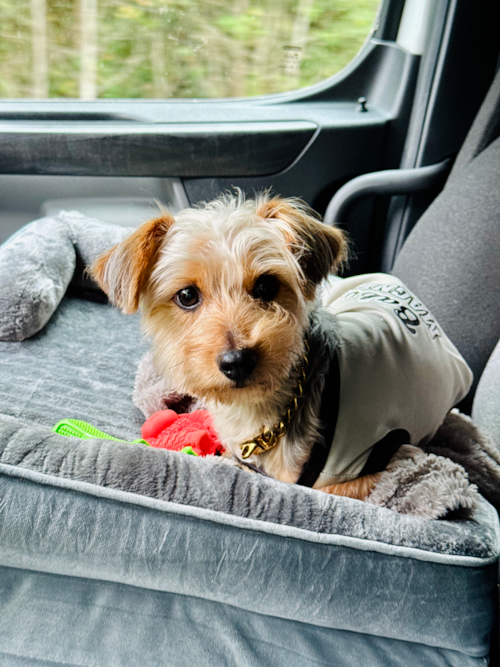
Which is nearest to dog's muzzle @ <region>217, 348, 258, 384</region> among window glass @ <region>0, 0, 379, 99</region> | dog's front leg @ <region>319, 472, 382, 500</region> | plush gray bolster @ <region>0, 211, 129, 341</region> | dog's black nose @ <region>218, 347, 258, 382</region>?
dog's black nose @ <region>218, 347, 258, 382</region>

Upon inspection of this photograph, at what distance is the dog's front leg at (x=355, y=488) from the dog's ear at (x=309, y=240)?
0.56 meters

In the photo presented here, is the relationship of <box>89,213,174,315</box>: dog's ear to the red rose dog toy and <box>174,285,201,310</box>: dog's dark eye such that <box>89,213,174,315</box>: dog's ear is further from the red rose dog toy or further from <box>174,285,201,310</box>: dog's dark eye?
the red rose dog toy

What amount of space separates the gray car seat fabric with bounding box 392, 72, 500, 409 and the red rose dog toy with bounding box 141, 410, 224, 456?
101 cm

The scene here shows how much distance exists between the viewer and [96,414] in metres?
2.05

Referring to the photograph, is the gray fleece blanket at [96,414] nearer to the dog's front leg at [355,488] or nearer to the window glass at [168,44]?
the dog's front leg at [355,488]

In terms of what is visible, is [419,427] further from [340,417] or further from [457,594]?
[457,594]

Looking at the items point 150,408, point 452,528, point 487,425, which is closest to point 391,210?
point 487,425

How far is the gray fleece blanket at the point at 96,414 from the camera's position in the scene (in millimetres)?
1389

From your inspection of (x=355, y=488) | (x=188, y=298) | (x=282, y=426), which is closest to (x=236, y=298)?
(x=188, y=298)

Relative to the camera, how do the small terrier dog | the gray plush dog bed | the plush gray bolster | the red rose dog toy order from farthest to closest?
the plush gray bolster → the red rose dog toy → the small terrier dog → the gray plush dog bed

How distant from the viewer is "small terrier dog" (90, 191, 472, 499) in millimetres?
1478

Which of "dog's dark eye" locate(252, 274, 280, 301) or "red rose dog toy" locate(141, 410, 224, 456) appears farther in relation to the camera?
"red rose dog toy" locate(141, 410, 224, 456)

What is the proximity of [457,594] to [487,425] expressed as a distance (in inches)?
27.7

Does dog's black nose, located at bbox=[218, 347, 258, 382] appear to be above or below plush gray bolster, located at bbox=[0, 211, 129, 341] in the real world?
above
